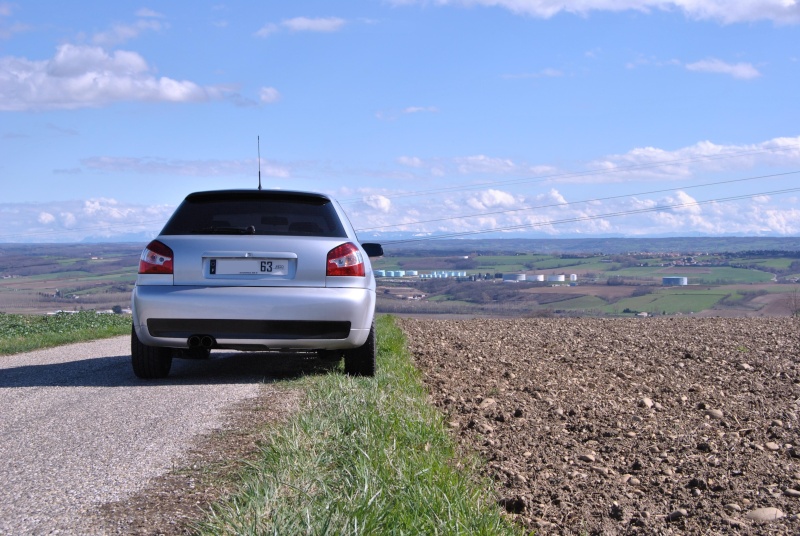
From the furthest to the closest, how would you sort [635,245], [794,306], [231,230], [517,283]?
[635,245]
[517,283]
[794,306]
[231,230]

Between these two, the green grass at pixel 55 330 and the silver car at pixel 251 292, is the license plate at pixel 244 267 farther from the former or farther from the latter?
the green grass at pixel 55 330

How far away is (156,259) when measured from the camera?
25.3 ft

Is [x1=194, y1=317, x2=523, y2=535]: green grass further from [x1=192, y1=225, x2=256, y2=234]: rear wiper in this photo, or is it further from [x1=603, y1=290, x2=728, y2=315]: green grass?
[x1=603, y1=290, x2=728, y2=315]: green grass

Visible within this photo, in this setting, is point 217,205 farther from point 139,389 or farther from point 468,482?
point 468,482

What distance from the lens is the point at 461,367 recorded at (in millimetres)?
9945

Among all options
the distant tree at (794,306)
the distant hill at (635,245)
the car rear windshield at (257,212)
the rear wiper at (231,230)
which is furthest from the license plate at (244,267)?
the distant hill at (635,245)

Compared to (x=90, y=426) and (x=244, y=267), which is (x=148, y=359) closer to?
(x=244, y=267)

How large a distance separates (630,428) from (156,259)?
4125 millimetres

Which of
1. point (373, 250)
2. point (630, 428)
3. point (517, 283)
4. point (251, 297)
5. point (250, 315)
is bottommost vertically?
point (517, 283)

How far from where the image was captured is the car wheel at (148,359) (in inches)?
317

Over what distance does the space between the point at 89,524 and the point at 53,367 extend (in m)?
6.41

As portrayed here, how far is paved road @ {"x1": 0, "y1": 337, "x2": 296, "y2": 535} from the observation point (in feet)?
13.1

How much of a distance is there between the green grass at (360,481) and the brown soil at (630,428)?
1.20ft

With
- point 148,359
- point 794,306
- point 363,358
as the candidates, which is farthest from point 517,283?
point 148,359
